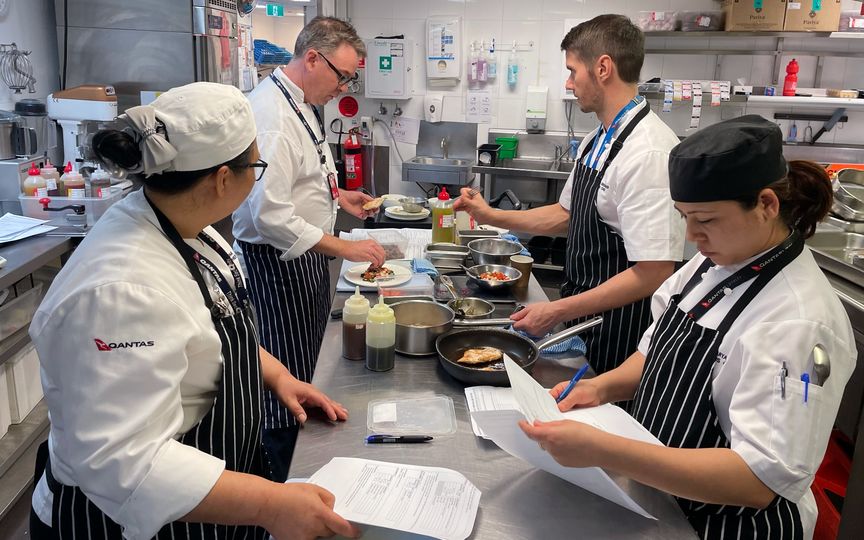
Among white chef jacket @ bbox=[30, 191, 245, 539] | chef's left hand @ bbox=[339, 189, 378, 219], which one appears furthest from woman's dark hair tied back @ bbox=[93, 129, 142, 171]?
chef's left hand @ bbox=[339, 189, 378, 219]

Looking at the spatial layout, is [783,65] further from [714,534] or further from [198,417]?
[198,417]

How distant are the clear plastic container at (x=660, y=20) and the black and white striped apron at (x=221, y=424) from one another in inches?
196

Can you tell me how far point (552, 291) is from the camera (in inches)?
208

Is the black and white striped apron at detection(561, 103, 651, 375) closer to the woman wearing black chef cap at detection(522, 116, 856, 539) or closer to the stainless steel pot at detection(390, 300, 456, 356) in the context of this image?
the stainless steel pot at detection(390, 300, 456, 356)

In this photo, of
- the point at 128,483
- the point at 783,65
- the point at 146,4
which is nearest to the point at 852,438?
the point at 128,483

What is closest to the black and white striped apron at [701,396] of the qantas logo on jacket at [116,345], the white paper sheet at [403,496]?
the white paper sheet at [403,496]

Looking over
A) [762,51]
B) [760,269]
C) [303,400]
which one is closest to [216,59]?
[303,400]

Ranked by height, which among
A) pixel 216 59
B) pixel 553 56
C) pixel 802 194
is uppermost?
pixel 553 56

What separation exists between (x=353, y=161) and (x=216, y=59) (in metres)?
1.84

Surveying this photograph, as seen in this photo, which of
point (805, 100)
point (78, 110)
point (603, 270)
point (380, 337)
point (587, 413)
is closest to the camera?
point (587, 413)

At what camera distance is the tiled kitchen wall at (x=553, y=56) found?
5.62m

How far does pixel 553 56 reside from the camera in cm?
586

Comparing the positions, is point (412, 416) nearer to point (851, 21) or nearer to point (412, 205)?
point (412, 205)

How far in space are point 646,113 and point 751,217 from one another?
1.11m
